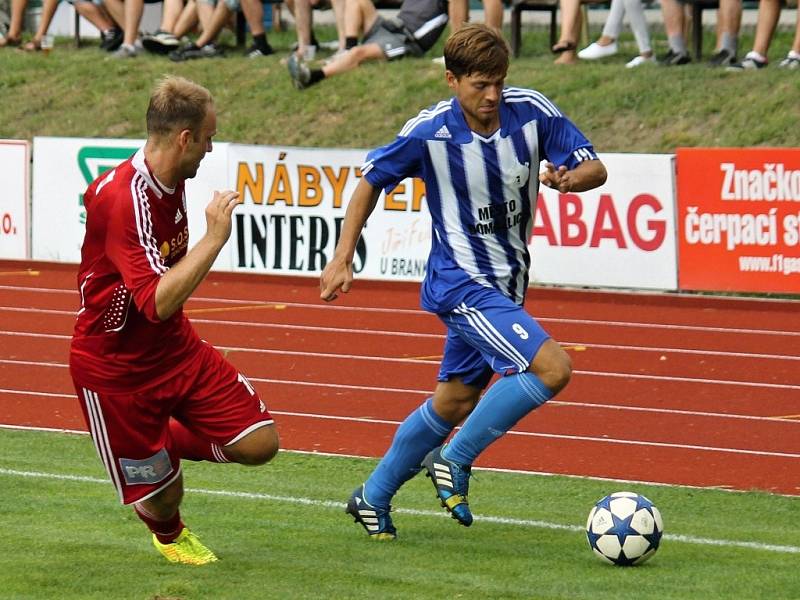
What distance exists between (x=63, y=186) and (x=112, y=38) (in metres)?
5.83

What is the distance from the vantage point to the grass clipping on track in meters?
5.43

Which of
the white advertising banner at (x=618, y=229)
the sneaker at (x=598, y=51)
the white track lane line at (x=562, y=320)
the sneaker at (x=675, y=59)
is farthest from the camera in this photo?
the sneaker at (x=598, y=51)

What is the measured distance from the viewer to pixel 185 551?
577cm

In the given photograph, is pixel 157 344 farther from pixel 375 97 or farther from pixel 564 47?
pixel 375 97

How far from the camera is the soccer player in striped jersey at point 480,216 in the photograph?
580 centimetres

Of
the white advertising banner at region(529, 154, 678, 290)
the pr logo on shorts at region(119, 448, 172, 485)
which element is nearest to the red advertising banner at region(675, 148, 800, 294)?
the white advertising banner at region(529, 154, 678, 290)

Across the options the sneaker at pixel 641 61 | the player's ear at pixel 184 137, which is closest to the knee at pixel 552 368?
the player's ear at pixel 184 137

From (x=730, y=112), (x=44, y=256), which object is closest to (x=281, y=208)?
(x=44, y=256)

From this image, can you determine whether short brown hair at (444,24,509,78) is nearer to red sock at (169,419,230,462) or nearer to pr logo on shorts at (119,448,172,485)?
red sock at (169,419,230,462)

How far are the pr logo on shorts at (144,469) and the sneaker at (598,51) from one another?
1406 cm

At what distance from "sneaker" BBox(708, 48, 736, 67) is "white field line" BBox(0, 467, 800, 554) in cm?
1185

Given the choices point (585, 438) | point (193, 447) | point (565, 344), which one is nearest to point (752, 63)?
point (565, 344)

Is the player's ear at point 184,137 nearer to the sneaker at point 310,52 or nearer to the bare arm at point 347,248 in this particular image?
the bare arm at point 347,248

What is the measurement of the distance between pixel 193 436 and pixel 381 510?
2.97ft
